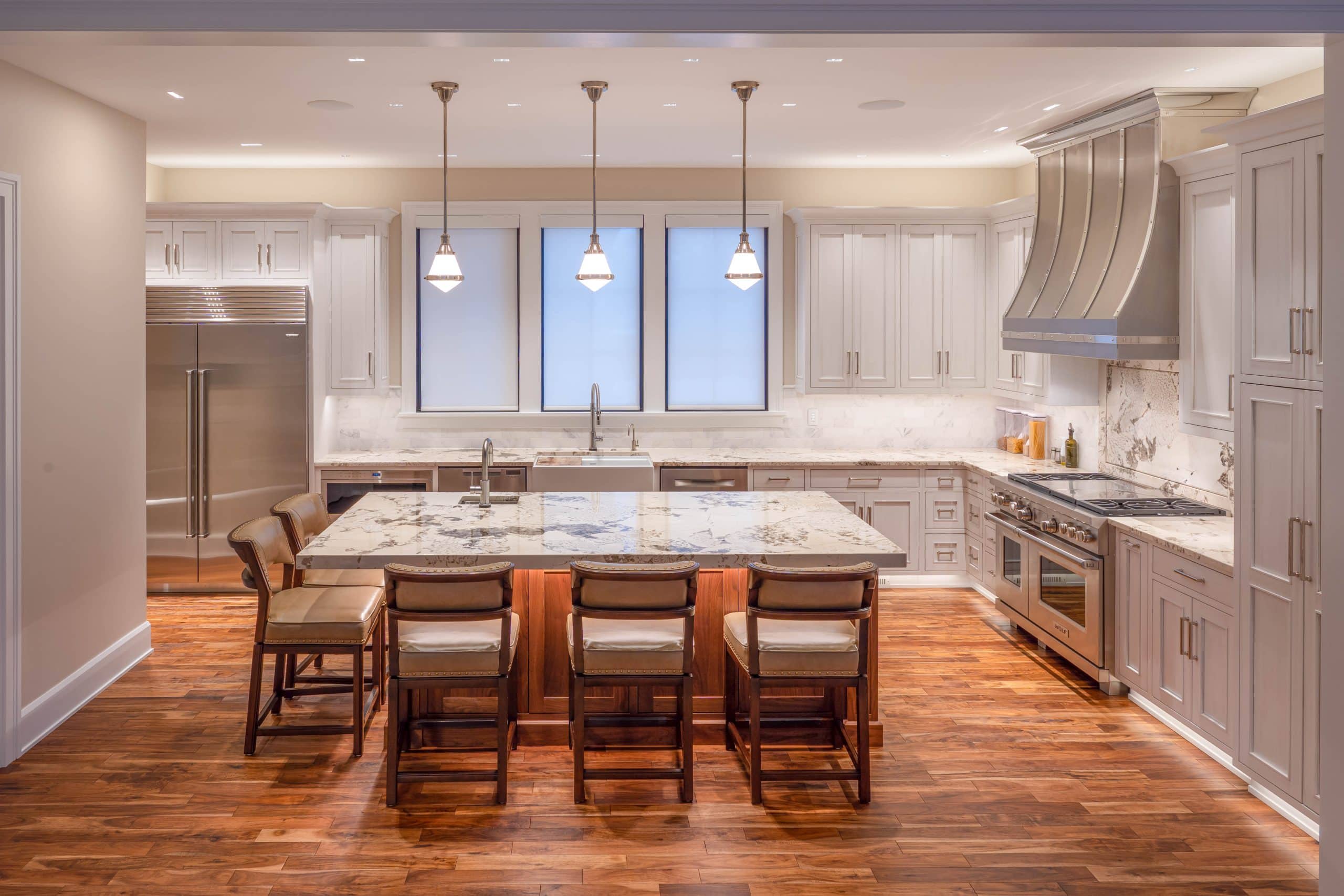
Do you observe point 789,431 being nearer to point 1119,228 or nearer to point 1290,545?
point 1119,228

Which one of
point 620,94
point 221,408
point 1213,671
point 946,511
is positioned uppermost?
point 620,94

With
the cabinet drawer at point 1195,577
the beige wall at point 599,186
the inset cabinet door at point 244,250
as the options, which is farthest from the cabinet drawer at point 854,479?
the inset cabinet door at point 244,250

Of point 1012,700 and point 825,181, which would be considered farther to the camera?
point 825,181

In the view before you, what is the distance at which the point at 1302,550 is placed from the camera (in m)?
3.46

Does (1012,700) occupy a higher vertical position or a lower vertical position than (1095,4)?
lower

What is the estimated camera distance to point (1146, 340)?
4797 millimetres

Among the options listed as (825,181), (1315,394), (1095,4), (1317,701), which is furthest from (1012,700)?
(825,181)

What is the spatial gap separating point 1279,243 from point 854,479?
3461 mm

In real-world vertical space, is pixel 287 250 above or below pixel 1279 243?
above

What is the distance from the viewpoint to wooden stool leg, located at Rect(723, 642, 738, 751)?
423 centimetres

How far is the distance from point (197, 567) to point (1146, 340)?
5.76 m

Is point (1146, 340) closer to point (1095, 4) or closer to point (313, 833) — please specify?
point (1095, 4)

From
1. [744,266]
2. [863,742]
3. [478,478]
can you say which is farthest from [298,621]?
[478,478]

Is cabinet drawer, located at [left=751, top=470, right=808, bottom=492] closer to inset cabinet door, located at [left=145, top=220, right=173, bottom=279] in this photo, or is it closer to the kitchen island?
the kitchen island
